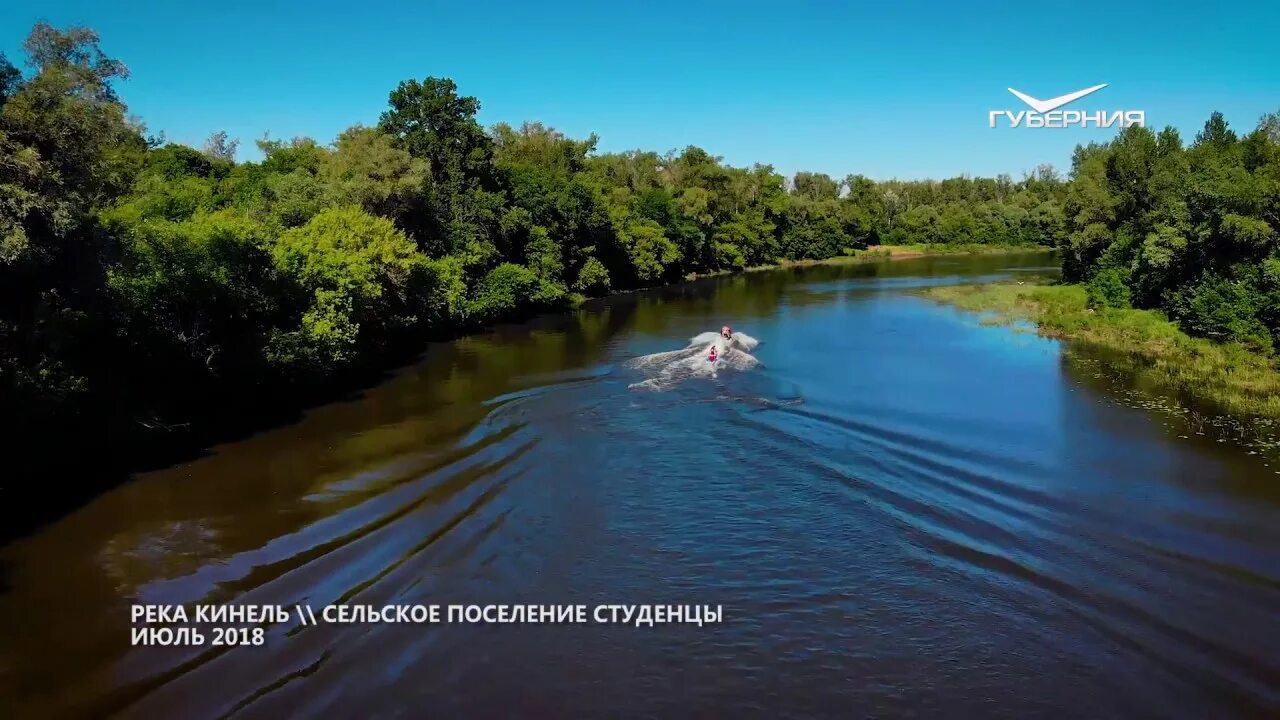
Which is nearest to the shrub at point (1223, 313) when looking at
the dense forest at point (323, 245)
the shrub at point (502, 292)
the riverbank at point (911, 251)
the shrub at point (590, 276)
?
the dense forest at point (323, 245)

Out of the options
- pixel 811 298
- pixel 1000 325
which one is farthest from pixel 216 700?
pixel 811 298

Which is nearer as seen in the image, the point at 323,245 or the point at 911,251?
the point at 323,245

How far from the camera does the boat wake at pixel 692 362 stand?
34.8 meters

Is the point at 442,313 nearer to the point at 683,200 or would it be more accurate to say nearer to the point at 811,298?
the point at 811,298

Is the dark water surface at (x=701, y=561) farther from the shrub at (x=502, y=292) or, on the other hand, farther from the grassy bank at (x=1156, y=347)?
the shrub at (x=502, y=292)

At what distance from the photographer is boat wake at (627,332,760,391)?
34781 mm

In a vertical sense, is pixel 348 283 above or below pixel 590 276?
below

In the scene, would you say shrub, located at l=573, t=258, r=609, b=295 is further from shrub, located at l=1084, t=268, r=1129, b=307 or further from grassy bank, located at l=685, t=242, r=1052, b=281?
grassy bank, located at l=685, t=242, r=1052, b=281

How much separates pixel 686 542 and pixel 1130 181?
54481 millimetres

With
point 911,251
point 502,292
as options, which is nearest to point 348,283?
point 502,292

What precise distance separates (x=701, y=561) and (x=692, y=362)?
20153mm

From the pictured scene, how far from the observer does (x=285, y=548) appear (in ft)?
60.5

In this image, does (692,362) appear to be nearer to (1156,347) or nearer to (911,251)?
(1156,347)

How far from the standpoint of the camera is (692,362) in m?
37.7
